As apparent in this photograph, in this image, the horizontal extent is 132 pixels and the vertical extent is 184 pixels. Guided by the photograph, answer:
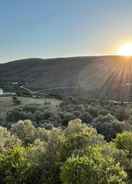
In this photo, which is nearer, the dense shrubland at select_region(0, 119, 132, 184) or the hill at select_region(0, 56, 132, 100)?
the dense shrubland at select_region(0, 119, 132, 184)

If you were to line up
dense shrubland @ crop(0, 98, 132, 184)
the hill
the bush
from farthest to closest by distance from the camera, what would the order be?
the hill, dense shrubland @ crop(0, 98, 132, 184), the bush

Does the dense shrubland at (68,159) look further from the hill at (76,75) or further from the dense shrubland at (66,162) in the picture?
the hill at (76,75)

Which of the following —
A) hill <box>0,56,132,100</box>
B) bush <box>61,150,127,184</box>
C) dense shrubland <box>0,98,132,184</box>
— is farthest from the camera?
hill <box>0,56,132,100</box>

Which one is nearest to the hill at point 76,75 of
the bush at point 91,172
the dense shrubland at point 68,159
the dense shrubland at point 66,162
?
the dense shrubland at point 68,159

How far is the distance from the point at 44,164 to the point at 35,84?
107346 millimetres

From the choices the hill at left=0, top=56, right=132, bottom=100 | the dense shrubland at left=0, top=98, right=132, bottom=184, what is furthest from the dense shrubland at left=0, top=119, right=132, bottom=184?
the hill at left=0, top=56, right=132, bottom=100

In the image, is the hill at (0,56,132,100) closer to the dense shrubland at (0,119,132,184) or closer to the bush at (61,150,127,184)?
the dense shrubland at (0,119,132,184)

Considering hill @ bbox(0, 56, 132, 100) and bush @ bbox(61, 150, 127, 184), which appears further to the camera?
hill @ bbox(0, 56, 132, 100)

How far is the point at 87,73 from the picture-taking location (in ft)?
431

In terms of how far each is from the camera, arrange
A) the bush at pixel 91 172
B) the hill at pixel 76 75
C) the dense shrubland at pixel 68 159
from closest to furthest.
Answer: the bush at pixel 91 172
the dense shrubland at pixel 68 159
the hill at pixel 76 75

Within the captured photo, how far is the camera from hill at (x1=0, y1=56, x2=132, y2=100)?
10412 cm

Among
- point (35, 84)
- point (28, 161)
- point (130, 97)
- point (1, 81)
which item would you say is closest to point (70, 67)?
point (35, 84)

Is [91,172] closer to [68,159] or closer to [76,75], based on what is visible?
[68,159]

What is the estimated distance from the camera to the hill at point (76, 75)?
104m
